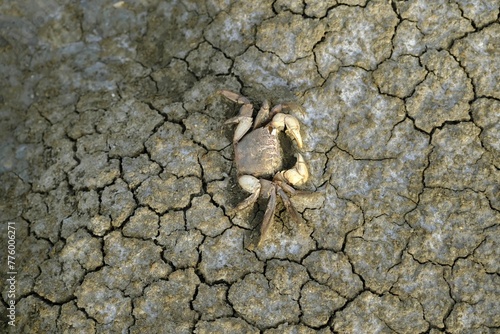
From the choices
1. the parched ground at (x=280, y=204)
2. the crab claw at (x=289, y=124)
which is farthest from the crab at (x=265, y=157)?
the parched ground at (x=280, y=204)

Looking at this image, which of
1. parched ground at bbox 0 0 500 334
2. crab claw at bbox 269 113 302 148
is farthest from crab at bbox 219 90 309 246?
parched ground at bbox 0 0 500 334

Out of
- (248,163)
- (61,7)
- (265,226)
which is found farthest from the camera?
(61,7)

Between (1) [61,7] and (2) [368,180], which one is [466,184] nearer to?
(2) [368,180]

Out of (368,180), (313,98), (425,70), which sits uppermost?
(425,70)

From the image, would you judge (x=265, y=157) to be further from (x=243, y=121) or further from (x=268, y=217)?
(x=268, y=217)

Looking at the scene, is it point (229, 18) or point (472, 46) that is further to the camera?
point (229, 18)

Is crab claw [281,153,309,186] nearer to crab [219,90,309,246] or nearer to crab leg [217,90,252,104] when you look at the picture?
crab [219,90,309,246]

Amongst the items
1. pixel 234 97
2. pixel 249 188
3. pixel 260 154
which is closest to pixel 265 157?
pixel 260 154

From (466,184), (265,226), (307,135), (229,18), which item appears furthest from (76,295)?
(466,184)
